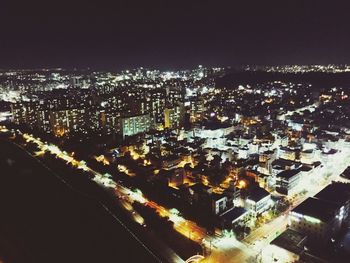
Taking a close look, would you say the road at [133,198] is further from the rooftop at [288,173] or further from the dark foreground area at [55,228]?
the rooftop at [288,173]

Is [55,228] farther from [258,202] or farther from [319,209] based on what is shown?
[319,209]

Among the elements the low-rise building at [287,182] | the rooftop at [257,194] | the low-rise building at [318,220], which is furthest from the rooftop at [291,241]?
the low-rise building at [287,182]

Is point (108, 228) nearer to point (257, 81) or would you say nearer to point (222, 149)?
point (222, 149)

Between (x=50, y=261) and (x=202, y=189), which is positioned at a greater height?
(x=202, y=189)

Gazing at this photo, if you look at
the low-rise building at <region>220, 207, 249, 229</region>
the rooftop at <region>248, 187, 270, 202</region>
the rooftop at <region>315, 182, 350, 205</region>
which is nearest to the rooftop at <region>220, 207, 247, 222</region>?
the low-rise building at <region>220, 207, 249, 229</region>

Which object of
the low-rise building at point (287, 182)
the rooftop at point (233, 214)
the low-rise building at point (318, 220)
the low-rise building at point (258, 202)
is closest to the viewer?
the low-rise building at point (318, 220)

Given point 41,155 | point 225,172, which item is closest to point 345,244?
point 225,172

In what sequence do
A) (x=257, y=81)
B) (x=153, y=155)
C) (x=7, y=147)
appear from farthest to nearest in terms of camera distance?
(x=257, y=81) → (x=7, y=147) → (x=153, y=155)

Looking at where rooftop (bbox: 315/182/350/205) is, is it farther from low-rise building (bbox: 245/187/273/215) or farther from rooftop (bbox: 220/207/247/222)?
rooftop (bbox: 220/207/247/222)
